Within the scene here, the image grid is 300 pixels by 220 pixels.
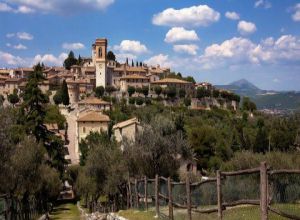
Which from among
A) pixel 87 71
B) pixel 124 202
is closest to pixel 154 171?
pixel 124 202

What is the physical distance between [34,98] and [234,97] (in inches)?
4537

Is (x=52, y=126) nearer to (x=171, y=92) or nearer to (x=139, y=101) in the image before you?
(x=139, y=101)

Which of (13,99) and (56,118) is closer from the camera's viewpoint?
(56,118)

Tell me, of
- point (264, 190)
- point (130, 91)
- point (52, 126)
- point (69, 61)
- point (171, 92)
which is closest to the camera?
point (264, 190)

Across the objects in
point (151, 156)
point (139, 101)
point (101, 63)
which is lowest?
point (151, 156)

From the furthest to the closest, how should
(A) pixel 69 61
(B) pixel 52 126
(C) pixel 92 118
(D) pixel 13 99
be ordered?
(A) pixel 69 61 → (D) pixel 13 99 → (C) pixel 92 118 → (B) pixel 52 126

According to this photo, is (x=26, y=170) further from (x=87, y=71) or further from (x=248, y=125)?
(x=87, y=71)

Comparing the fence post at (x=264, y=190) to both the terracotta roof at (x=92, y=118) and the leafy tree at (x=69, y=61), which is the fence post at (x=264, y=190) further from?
the leafy tree at (x=69, y=61)

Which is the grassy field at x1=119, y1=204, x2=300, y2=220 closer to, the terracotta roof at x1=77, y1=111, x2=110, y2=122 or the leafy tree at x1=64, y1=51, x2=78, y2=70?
the terracotta roof at x1=77, y1=111, x2=110, y2=122

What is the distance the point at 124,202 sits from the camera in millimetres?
34406

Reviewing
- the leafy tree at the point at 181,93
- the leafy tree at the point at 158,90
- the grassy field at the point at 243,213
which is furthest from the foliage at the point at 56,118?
the grassy field at the point at 243,213

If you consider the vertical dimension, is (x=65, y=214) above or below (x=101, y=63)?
below

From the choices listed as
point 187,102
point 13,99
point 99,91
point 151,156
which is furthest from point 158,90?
point 151,156

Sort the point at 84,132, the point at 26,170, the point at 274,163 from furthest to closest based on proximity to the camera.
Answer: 1. the point at 84,132
2. the point at 274,163
3. the point at 26,170
